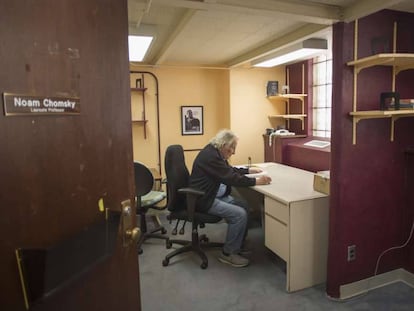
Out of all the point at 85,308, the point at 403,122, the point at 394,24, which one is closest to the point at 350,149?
the point at 403,122

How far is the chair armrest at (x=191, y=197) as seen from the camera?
280 cm

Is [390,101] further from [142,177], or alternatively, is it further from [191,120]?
[191,120]

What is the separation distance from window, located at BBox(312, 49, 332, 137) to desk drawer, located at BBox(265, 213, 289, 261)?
1.76 metres

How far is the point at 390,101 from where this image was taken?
2.30 meters

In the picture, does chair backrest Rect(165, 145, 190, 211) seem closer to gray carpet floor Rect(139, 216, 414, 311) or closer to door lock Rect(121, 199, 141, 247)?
gray carpet floor Rect(139, 216, 414, 311)

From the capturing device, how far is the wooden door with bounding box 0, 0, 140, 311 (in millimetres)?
778

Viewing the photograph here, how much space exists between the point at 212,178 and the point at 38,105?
2.21 meters

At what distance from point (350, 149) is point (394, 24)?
971 mm

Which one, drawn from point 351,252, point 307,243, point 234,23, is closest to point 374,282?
point 351,252

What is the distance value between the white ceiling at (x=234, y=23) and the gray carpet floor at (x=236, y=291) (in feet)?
6.63

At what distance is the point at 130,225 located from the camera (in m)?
1.15

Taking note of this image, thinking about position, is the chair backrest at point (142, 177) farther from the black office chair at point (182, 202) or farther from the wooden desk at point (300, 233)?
the wooden desk at point (300, 233)

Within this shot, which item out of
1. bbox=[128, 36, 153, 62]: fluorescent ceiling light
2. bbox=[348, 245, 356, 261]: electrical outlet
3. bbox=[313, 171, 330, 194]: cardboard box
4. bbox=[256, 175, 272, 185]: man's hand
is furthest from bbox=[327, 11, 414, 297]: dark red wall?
bbox=[128, 36, 153, 62]: fluorescent ceiling light

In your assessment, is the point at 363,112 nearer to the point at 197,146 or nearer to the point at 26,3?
the point at 26,3
